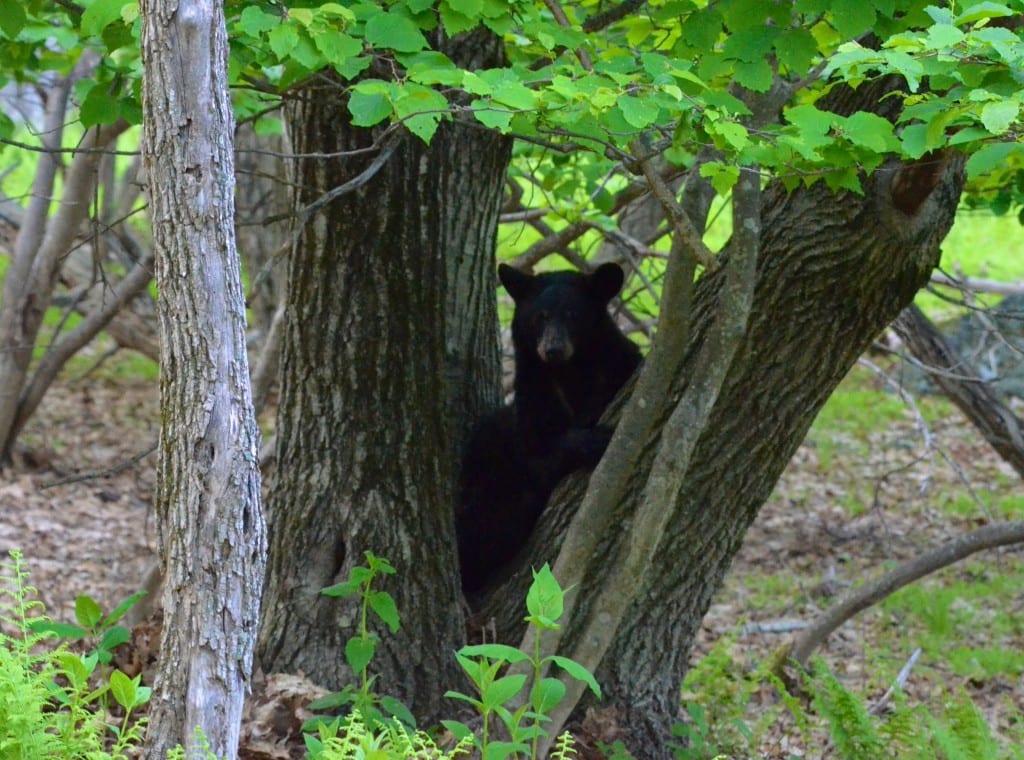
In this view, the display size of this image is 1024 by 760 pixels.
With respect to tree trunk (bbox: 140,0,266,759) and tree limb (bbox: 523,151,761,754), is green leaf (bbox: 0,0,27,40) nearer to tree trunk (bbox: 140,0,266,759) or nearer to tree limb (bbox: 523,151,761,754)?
tree trunk (bbox: 140,0,266,759)

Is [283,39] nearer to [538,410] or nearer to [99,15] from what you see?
[99,15]

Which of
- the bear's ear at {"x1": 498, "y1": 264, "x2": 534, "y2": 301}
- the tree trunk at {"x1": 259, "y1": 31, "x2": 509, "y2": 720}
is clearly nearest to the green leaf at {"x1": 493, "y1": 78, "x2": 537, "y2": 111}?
the tree trunk at {"x1": 259, "y1": 31, "x2": 509, "y2": 720}

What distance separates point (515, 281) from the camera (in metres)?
6.69

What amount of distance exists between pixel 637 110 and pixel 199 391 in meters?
1.26

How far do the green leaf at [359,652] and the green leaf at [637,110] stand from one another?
84.4 inches

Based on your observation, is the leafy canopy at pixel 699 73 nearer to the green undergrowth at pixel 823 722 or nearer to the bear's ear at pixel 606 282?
the green undergrowth at pixel 823 722

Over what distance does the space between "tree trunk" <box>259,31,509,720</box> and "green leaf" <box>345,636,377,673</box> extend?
1.46 feet

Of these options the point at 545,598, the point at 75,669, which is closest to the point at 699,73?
the point at 545,598

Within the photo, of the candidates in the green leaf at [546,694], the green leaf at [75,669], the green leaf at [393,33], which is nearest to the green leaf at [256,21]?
the green leaf at [393,33]

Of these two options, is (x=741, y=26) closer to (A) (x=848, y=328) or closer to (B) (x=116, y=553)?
(A) (x=848, y=328)

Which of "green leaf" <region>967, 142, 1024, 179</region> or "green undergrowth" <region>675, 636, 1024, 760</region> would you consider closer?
"green leaf" <region>967, 142, 1024, 179</region>

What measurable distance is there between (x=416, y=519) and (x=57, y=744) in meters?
2.21

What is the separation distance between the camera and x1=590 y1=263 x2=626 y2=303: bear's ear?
643cm

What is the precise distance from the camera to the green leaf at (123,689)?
2740mm
